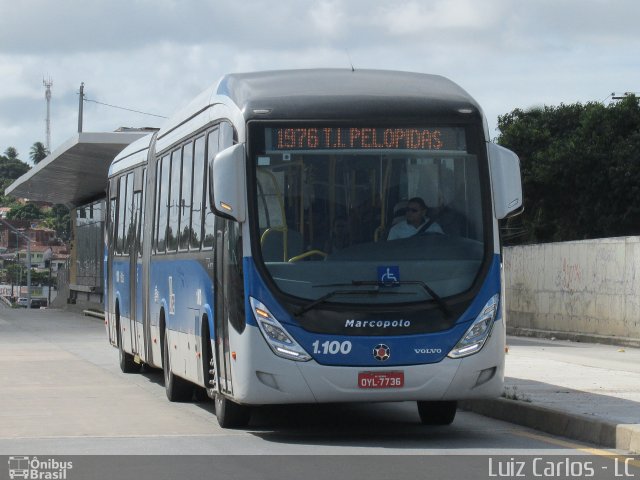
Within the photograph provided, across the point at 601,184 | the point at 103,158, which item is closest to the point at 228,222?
the point at 103,158

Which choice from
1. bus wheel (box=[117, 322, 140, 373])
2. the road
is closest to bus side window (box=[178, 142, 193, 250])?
the road

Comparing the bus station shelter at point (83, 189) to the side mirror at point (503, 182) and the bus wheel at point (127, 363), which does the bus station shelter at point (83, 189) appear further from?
the side mirror at point (503, 182)

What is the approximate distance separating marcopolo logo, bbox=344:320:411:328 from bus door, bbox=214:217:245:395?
90cm

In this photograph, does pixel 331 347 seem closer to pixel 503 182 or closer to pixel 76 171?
pixel 503 182

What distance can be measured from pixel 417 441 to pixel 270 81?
11.2ft

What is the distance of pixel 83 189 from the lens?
59.5m

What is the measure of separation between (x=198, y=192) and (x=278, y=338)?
10.2 feet

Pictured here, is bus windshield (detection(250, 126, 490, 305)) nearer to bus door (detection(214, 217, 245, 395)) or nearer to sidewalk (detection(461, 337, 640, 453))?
bus door (detection(214, 217, 245, 395))

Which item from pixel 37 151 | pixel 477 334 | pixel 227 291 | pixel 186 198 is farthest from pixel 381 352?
pixel 37 151

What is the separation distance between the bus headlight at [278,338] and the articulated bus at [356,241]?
11 millimetres

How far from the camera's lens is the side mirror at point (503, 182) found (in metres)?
12.6
